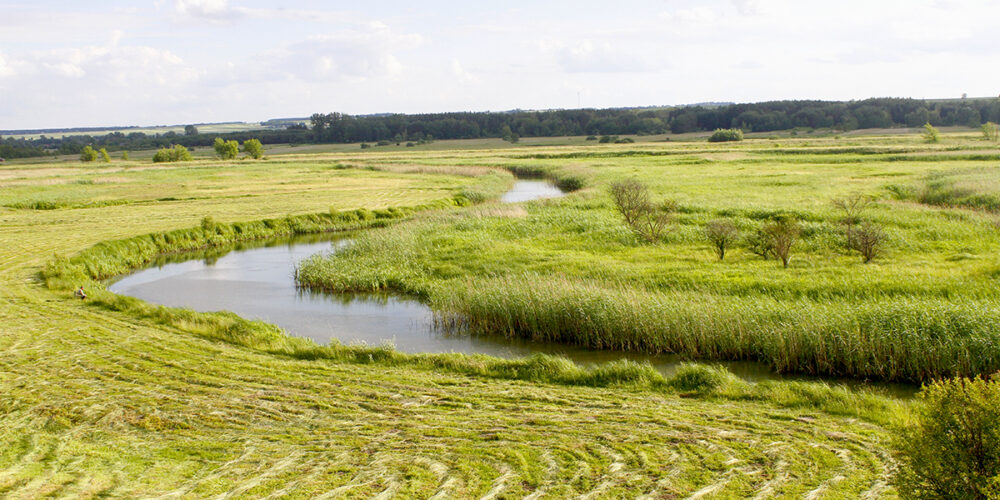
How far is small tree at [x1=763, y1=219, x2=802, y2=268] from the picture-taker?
19.0 meters

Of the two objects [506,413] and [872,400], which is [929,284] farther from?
[506,413]

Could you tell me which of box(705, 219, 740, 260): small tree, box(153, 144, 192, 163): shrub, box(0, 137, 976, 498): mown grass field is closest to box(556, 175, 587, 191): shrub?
box(705, 219, 740, 260): small tree

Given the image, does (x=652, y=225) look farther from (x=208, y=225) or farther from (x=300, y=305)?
(x=208, y=225)

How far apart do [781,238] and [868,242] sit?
7.47 ft

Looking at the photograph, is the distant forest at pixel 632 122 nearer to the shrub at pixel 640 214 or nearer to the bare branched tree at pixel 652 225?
the shrub at pixel 640 214

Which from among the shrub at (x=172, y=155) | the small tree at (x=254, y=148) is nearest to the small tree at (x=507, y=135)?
the small tree at (x=254, y=148)

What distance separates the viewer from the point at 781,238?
19031 mm

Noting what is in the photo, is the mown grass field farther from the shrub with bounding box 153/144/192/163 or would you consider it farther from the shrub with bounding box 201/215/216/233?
the shrub with bounding box 153/144/192/163

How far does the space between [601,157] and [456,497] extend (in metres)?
69.7

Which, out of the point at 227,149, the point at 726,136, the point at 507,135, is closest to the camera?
the point at 227,149

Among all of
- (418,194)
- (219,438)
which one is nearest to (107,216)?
(418,194)

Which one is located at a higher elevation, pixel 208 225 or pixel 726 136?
pixel 726 136

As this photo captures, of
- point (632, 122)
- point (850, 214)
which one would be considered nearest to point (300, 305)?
point (850, 214)

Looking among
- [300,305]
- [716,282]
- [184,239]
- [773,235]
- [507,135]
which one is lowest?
[300,305]
